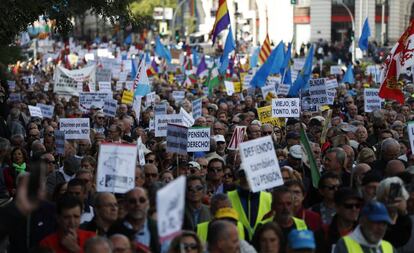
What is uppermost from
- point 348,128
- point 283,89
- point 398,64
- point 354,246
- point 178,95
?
point 398,64

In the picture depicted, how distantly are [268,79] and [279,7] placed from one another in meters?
55.0

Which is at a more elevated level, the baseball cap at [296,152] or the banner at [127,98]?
the baseball cap at [296,152]

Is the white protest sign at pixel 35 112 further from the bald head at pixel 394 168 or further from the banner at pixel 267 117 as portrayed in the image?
the bald head at pixel 394 168

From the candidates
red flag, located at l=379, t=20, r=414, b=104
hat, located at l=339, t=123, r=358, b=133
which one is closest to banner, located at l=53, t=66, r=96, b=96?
red flag, located at l=379, t=20, r=414, b=104

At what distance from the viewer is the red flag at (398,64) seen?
17.7 meters

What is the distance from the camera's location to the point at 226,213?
930 centimetres

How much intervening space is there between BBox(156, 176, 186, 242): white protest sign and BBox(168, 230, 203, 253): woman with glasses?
0.48 meters

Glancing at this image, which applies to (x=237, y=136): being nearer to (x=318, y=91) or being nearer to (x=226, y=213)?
(x=318, y=91)

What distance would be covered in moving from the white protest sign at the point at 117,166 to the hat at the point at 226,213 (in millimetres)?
937

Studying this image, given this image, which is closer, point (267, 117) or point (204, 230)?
point (204, 230)

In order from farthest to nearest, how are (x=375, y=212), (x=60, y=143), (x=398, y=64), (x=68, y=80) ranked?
(x=68, y=80) → (x=398, y=64) → (x=60, y=143) → (x=375, y=212)

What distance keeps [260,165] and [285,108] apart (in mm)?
8364

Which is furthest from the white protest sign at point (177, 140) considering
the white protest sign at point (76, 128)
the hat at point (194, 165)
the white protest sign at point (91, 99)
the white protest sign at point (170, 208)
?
the white protest sign at point (91, 99)

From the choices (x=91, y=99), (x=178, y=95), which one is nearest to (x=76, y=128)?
(x=91, y=99)
